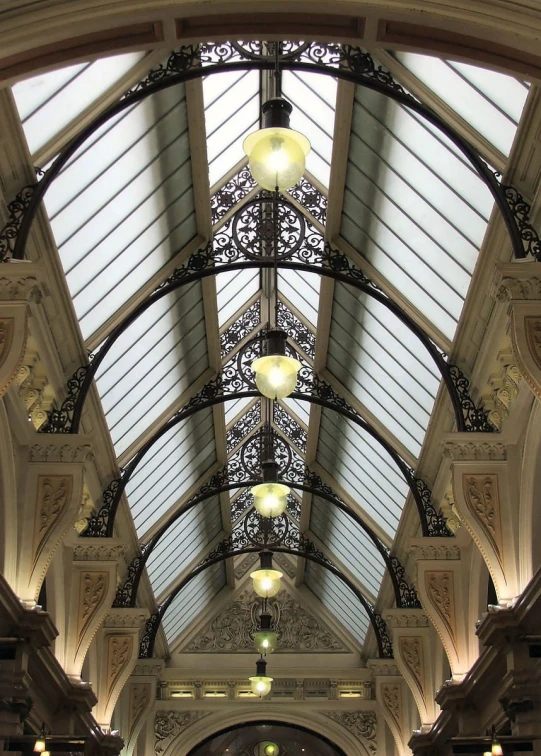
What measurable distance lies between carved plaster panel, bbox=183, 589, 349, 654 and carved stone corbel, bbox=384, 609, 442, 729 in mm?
8424

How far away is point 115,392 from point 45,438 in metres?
3.05

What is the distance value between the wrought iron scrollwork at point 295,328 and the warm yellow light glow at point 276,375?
23.9ft

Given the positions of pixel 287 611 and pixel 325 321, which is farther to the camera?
pixel 287 611

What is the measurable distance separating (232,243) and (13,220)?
14.8 ft

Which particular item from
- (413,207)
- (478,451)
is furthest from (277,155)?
(478,451)

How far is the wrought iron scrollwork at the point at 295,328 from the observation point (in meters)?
16.5

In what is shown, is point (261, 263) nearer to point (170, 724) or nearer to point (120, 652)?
point (120, 652)

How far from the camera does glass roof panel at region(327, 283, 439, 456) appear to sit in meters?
13.9

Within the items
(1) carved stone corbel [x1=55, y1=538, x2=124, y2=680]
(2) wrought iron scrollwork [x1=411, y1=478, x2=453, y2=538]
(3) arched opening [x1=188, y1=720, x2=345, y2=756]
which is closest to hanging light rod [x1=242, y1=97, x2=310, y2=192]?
(1) carved stone corbel [x1=55, y1=538, x2=124, y2=680]

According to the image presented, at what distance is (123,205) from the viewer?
11.6 meters

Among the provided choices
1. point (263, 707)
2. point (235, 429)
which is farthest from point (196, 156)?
point (263, 707)

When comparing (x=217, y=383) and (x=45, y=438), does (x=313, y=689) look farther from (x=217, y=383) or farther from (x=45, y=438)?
(x=45, y=438)

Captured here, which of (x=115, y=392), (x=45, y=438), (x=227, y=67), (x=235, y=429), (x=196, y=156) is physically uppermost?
(x=235, y=429)

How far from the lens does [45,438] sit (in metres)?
11.4
